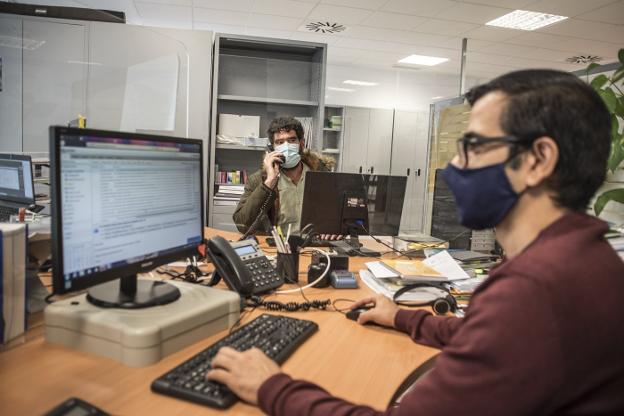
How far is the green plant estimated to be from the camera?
2029mm

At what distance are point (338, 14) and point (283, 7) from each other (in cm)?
62

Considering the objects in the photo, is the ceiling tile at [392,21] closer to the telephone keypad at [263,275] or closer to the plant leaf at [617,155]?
the plant leaf at [617,155]

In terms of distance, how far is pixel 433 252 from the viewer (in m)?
2.03

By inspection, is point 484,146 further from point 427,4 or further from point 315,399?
point 427,4

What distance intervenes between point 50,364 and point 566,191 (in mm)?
1046

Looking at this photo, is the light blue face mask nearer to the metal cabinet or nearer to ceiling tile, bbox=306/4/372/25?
ceiling tile, bbox=306/4/372/25

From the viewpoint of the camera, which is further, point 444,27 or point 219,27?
point 219,27

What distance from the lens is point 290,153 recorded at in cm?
273

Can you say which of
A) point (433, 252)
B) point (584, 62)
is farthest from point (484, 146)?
point (584, 62)

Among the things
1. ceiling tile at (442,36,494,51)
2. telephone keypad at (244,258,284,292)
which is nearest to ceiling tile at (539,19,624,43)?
ceiling tile at (442,36,494,51)

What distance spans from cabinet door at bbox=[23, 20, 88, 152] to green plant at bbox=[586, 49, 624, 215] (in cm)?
347

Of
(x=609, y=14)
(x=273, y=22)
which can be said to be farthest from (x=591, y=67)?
(x=273, y=22)

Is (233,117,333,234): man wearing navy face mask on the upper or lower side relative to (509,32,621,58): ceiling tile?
lower

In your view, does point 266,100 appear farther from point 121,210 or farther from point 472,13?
point 121,210
